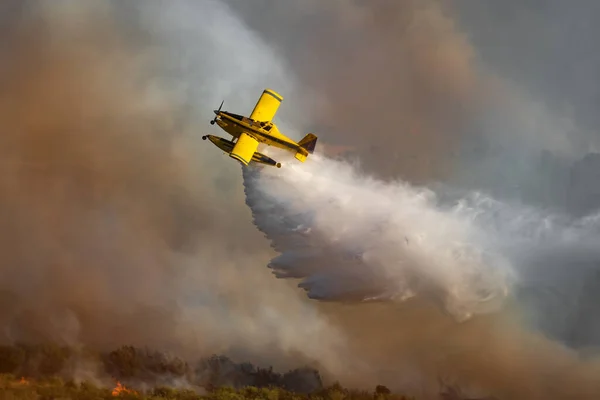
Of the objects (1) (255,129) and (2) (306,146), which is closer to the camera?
(1) (255,129)

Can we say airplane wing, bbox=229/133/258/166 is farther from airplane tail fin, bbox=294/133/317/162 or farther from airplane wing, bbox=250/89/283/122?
airplane tail fin, bbox=294/133/317/162

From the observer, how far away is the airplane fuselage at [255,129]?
3152 centimetres

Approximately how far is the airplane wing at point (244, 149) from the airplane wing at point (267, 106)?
147cm

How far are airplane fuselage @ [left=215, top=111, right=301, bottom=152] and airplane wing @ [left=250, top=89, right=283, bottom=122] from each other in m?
0.83

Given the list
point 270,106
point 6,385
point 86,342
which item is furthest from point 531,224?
point 6,385

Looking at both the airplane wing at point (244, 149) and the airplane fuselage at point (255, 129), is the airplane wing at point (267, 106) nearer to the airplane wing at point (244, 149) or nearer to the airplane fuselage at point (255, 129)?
the airplane fuselage at point (255, 129)

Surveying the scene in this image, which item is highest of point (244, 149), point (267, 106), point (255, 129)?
point (267, 106)

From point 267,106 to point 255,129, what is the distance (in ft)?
6.23

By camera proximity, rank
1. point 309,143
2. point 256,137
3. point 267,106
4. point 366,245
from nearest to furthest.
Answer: point 366,245, point 256,137, point 309,143, point 267,106

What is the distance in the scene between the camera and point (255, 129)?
31469mm

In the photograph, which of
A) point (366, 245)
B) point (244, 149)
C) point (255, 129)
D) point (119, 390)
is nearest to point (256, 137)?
point (255, 129)

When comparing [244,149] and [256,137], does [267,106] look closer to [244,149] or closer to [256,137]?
[256,137]

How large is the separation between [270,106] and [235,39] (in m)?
6.01

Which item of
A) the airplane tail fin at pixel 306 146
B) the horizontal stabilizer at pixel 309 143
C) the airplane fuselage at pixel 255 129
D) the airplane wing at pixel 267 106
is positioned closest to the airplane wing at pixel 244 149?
the airplane fuselage at pixel 255 129
